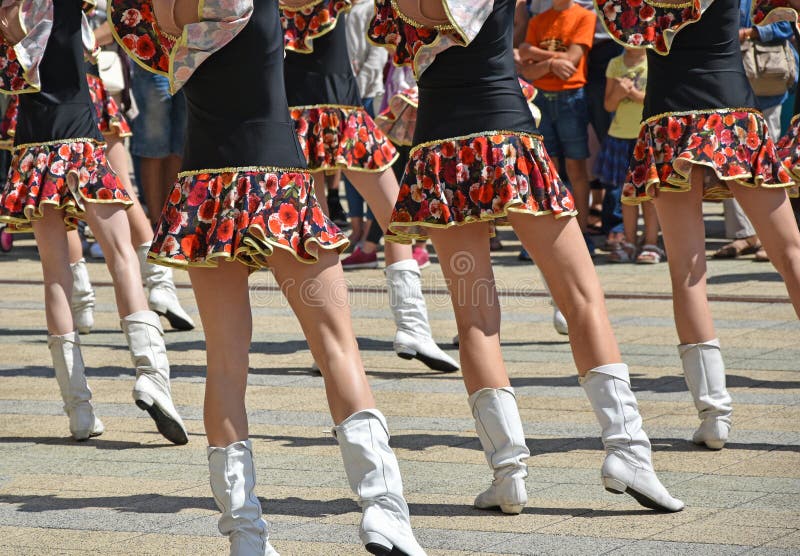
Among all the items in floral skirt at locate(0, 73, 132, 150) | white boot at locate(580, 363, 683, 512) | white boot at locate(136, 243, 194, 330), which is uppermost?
floral skirt at locate(0, 73, 132, 150)

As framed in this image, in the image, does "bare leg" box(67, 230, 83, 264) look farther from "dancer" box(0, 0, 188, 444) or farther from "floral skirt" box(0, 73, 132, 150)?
"dancer" box(0, 0, 188, 444)

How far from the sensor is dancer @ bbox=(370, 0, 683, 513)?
3.90 meters

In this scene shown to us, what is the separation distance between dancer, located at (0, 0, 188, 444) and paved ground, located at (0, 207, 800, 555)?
0.96ft

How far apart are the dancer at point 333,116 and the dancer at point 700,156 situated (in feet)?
5.41

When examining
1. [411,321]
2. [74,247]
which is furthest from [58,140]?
[411,321]

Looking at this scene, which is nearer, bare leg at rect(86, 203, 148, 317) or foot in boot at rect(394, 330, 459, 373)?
bare leg at rect(86, 203, 148, 317)

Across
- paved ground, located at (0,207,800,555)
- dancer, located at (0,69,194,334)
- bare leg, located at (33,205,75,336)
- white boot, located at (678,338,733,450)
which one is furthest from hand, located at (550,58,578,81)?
white boot, located at (678,338,733,450)

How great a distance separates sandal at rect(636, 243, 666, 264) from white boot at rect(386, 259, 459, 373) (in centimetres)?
336

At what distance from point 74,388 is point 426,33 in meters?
2.27

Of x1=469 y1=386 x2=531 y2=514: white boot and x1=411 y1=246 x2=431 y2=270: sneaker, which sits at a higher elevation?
x1=469 y1=386 x2=531 y2=514: white boot

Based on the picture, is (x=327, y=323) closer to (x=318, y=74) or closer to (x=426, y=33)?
(x=426, y=33)

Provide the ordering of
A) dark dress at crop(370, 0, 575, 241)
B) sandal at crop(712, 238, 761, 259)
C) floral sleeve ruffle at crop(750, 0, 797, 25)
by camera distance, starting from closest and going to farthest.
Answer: dark dress at crop(370, 0, 575, 241) < floral sleeve ruffle at crop(750, 0, 797, 25) < sandal at crop(712, 238, 761, 259)

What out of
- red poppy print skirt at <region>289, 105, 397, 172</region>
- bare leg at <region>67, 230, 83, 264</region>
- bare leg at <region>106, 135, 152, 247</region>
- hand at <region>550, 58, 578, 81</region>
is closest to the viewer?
red poppy print skirt at <region>289, 105, 397, 172</region>

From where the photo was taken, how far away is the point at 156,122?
1033 centimetres
